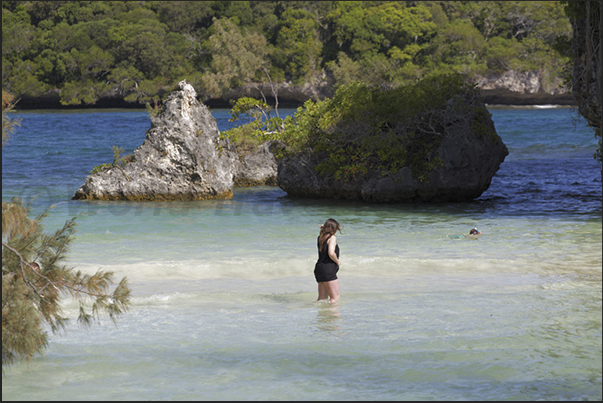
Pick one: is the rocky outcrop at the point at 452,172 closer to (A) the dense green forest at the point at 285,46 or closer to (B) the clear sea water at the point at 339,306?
(B) the clear sea water at the point at 339,306

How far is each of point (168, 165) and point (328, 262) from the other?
1111 cm

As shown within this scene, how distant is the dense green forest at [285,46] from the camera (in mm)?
98938

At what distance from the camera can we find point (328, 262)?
10242 mm

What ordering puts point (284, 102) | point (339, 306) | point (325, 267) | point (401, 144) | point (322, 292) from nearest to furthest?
1. point (339, 306)
2. point (325, 267)
3. point (322, 292)
4. point (401, 144)
5. point (284, 102)

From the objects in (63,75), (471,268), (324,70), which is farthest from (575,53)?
(63,75)

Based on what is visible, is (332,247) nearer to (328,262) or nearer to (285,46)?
(328,262)

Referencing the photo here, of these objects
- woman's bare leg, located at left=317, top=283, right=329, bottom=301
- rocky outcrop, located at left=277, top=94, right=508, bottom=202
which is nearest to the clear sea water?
woman's bare leg, located at left=317, top=283, right=329, bottom=301

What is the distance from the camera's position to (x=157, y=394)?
22.7 feet

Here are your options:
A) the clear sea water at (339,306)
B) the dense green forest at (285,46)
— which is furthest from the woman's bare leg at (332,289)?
the dense green forest at (285,46)

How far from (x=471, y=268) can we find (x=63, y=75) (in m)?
97.0

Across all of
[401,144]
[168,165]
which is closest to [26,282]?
[168,165]

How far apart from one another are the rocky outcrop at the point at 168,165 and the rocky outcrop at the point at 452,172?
402 cm

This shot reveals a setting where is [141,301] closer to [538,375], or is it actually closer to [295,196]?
[538,375]

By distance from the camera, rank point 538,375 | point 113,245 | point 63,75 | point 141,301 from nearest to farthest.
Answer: point 538,375 < point 141,301 < point 113,245 < point 63,75
